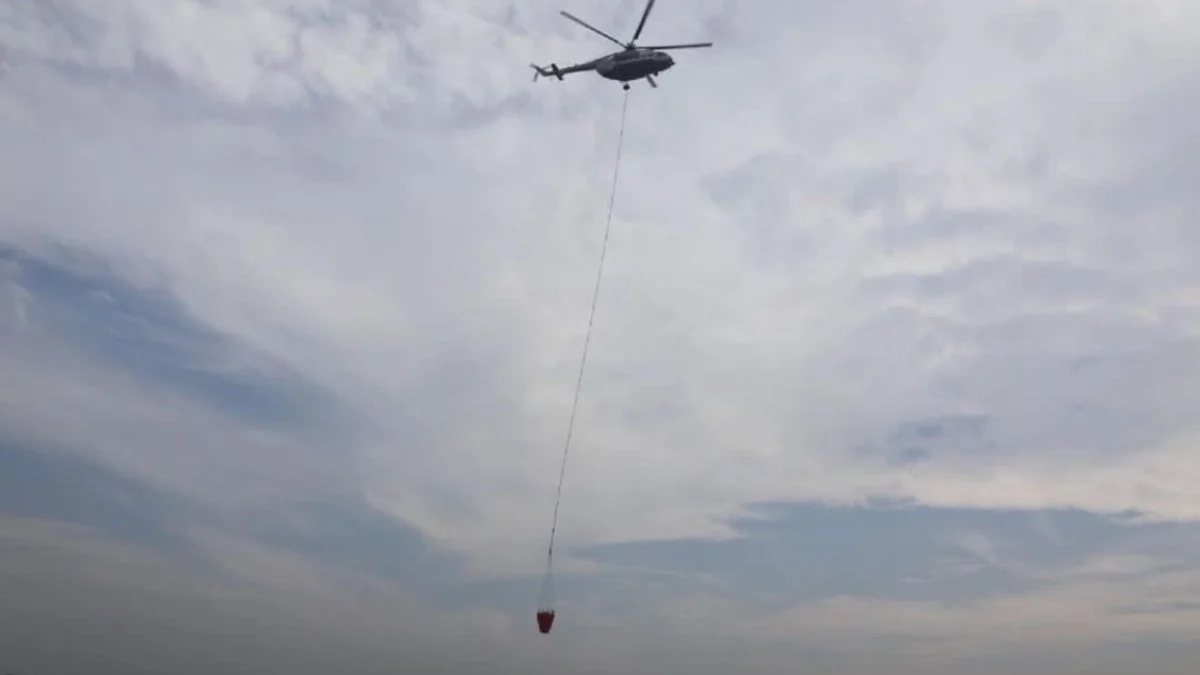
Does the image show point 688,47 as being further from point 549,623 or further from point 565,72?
point 549,623

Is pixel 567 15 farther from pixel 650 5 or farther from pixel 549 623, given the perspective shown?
pixel 549 623

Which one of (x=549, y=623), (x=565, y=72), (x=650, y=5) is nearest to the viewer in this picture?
(x=549, y=623)

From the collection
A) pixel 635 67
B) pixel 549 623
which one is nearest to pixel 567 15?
pixel 635 67

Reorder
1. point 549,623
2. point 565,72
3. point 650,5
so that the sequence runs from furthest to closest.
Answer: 1. point 565,72
2. point 650,5
3. point 549,623

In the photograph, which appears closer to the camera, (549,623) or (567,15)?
(549,623)

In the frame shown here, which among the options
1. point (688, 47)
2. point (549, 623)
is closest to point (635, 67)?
point (688, 47)

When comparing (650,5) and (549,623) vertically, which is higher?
(650,5)
